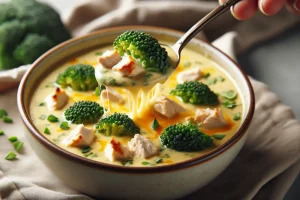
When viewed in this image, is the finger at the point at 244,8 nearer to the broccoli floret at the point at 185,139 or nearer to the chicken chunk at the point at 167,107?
the chicken chunk at the point at 167,107

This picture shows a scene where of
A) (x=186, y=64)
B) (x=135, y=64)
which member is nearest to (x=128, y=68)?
(x=135, y=64)

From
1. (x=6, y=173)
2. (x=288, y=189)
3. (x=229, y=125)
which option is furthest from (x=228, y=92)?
(x=6, y=173)

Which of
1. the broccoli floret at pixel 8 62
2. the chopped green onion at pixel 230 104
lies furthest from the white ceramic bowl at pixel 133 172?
the broccoli floret at pixel 8 62

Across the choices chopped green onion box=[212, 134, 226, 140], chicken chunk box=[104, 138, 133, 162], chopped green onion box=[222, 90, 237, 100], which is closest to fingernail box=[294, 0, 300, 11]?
chopped green onion box=[222, 90, 237, 100]

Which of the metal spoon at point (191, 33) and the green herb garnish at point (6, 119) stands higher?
the metal spoon at point (191, 33)

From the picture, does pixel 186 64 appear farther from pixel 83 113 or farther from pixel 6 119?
pixel 6 119

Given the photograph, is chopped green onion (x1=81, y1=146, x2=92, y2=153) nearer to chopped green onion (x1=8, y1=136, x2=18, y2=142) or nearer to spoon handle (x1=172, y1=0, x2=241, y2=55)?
chopped green onion (x1=8, y1=136, x2=18, y2=142)
